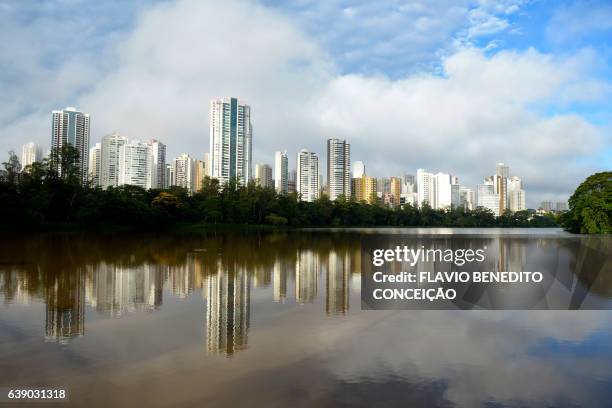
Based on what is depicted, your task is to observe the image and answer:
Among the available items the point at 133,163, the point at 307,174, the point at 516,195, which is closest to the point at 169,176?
the point at 133,163

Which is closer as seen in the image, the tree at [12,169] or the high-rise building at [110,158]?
the tree at [12,169]

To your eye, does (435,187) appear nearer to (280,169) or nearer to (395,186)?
(395,186)

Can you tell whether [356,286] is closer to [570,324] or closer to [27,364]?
[570,324]

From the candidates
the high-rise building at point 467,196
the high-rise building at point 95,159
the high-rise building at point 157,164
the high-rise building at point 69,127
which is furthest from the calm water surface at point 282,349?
the high-rise building at point 467,196

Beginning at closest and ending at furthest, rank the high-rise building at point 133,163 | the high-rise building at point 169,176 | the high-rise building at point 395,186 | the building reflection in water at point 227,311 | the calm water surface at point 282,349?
the calm water surface at point 282,349 < the building reflection in water at point 227,311 < the high-rise building at point 133,163 < the high-rise building at point 169,176 < the high-rise building at point 395,186

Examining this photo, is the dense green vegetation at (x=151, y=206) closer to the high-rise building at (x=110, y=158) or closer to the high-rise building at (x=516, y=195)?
the high-rise building at (x=110, y=158)

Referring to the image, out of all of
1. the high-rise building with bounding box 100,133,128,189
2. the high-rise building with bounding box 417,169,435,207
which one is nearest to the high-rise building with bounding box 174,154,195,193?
the high-rise building with bounding box 100,133,128,189

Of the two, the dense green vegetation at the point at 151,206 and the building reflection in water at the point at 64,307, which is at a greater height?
the dense green vegetation at the point at 151,206
